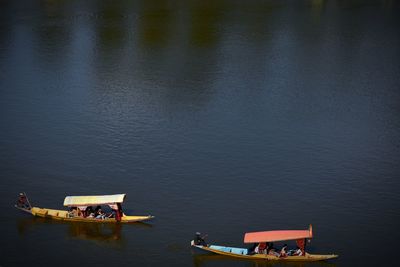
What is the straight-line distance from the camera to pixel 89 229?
4675 cm

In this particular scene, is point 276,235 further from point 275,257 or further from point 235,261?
point 235,261

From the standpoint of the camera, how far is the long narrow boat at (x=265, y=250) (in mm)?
41844

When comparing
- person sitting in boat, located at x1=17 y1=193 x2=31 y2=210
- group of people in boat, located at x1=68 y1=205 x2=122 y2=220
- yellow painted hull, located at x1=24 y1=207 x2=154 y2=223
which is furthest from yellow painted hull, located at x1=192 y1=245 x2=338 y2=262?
person sitting in boat, located at x1=17 y1=193 x2=31 y2=210

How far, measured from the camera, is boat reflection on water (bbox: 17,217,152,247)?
45.3 meters

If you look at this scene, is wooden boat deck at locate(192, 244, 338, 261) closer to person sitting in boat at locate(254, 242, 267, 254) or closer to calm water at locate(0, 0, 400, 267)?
person sitting in boat at locate(254, 242, 267, 254)

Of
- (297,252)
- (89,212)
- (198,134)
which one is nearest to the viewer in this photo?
(297,252)

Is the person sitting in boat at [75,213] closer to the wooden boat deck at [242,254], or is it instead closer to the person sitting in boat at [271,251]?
the wooden boat deck at [242,254]

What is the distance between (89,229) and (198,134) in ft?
65.9

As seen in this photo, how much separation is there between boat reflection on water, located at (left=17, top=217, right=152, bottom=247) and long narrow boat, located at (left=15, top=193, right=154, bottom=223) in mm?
354

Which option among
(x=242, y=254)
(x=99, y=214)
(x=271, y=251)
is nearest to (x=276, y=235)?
(x=271, y=251)

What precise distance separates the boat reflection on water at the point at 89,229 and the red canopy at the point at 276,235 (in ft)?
27.0

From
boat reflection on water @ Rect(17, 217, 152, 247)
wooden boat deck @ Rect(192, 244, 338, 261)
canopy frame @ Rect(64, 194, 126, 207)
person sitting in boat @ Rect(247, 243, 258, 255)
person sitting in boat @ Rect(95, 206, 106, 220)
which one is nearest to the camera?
wooden boat deck @ Rect(192, 244, 338, 261)

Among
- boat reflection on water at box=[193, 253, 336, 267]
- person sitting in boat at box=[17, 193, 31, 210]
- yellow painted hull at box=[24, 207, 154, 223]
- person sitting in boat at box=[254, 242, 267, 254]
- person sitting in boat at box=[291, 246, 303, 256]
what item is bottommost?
boat reflection on water at box=[193, 253, 336, 267]

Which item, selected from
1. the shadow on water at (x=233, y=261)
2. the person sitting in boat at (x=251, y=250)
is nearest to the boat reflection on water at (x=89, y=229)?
the shadow on water at (x=233, y=261)
